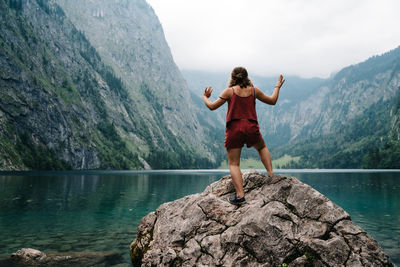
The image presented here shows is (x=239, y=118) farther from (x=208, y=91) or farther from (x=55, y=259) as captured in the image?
(x=55, y=259)

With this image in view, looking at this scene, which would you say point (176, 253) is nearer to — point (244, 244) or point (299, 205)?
point (244, 244)

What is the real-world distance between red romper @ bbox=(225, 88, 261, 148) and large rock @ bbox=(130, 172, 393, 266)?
2.01 m

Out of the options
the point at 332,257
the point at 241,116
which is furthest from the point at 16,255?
the point at 332,257

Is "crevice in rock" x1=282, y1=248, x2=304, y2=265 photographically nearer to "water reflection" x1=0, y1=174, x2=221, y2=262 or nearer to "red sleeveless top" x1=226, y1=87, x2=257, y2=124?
"red sleeveless top" x1=226, y1=87, x2=257, y2=124

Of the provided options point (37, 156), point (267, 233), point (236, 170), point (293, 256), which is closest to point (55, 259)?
point (236, 170)

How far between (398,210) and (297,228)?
32.2 meters

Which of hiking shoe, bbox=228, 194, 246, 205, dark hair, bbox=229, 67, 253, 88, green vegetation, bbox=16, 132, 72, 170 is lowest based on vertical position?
green vegetation, bbox=16, 132, 72, 170

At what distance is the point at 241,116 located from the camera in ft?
33.9

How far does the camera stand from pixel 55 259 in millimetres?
14547

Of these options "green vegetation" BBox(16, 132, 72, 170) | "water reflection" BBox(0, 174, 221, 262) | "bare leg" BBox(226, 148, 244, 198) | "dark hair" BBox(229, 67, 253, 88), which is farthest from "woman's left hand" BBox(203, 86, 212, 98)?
"green vegetation" BBox(16, 132, 72, 170)

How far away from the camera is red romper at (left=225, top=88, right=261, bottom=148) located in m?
10.2

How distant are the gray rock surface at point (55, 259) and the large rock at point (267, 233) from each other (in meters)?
4.77

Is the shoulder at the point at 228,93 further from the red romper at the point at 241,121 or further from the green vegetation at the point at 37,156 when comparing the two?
the green vegetation at the point at 37,156

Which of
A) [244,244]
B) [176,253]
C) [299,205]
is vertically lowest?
[176,253]
